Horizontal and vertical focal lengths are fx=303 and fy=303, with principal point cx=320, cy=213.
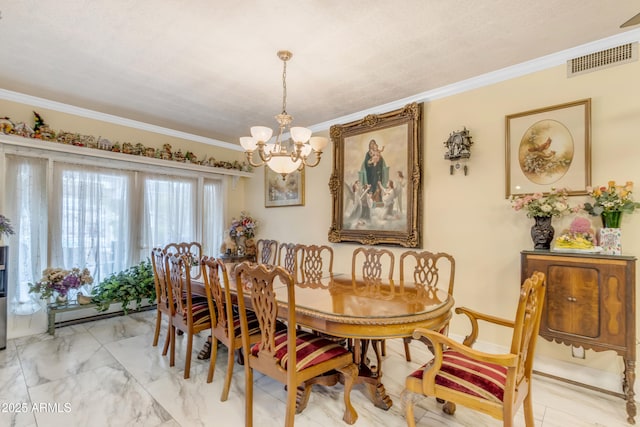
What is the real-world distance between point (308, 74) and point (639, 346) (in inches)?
133

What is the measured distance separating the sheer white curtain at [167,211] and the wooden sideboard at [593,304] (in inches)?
172

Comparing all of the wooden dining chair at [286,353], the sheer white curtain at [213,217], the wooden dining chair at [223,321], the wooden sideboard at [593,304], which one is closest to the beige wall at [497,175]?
the wooden sideboard at [593,304]

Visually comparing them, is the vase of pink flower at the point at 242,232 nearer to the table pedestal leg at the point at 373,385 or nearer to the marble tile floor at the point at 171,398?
the marble tile floor at the point at 171,398

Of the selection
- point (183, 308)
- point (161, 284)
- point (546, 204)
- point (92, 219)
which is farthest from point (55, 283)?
point (546, 204)

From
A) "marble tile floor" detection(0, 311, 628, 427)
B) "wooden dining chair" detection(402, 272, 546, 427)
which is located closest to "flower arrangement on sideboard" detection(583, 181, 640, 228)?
"wooden dining chair" detection(402, 272, 546, 427)

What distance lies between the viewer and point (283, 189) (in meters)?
4.85

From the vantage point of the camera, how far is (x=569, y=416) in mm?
2025

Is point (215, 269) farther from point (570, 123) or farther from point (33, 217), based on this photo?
point (570, 123)

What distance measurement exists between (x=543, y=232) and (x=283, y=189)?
3436 millimetres

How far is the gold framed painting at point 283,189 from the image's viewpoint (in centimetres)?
462

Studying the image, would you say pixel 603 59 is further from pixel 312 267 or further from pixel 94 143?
pixel 94 143

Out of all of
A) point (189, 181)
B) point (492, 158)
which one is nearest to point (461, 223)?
point (492, 158)

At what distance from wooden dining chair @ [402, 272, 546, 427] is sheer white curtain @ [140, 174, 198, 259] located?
3.92 m

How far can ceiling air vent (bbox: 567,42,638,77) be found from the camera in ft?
7.41
